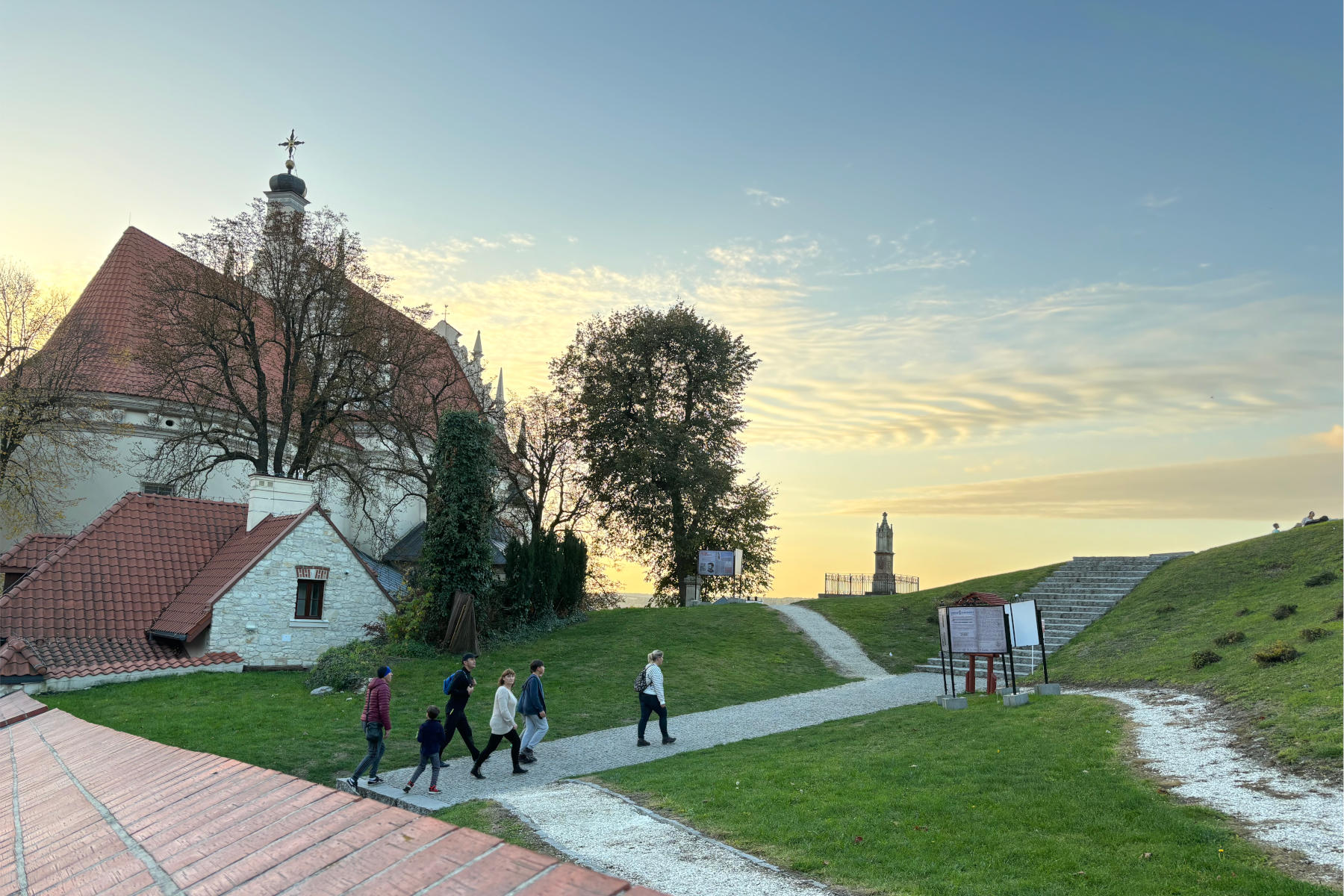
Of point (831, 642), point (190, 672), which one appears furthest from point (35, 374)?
point (831, 642)

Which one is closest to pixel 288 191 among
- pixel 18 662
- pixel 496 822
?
pixel 18 662

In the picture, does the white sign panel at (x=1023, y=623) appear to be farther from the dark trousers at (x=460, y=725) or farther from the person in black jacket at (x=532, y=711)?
the dark trousers at (x=460, y=725)

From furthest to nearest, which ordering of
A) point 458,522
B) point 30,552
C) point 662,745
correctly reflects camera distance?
1. point 458,522
2. point 30,552
3. point 662,745

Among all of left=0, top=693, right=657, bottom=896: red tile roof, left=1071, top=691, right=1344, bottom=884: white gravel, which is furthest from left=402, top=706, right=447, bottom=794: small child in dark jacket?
left=1071, top=691, right=1344, bottom=884: white gravel

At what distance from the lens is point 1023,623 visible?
22.2 meters

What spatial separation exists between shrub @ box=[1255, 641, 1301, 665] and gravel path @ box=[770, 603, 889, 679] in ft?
37.4

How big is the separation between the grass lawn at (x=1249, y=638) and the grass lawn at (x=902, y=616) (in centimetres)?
481

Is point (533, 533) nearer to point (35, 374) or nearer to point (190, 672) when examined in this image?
point (190, 672)

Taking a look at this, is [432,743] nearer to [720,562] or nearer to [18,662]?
[18,662]

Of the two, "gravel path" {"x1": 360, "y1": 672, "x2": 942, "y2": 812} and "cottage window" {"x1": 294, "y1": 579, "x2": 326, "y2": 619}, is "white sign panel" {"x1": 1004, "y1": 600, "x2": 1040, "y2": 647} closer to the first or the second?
"gravel path" {"x1": 360, "y1": 672, "x2": 942, "y2": 812}

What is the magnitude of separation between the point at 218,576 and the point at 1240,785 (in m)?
25.3

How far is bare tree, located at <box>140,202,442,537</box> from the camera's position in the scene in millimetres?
35500

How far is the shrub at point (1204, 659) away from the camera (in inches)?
838

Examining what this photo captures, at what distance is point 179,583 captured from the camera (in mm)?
27625
